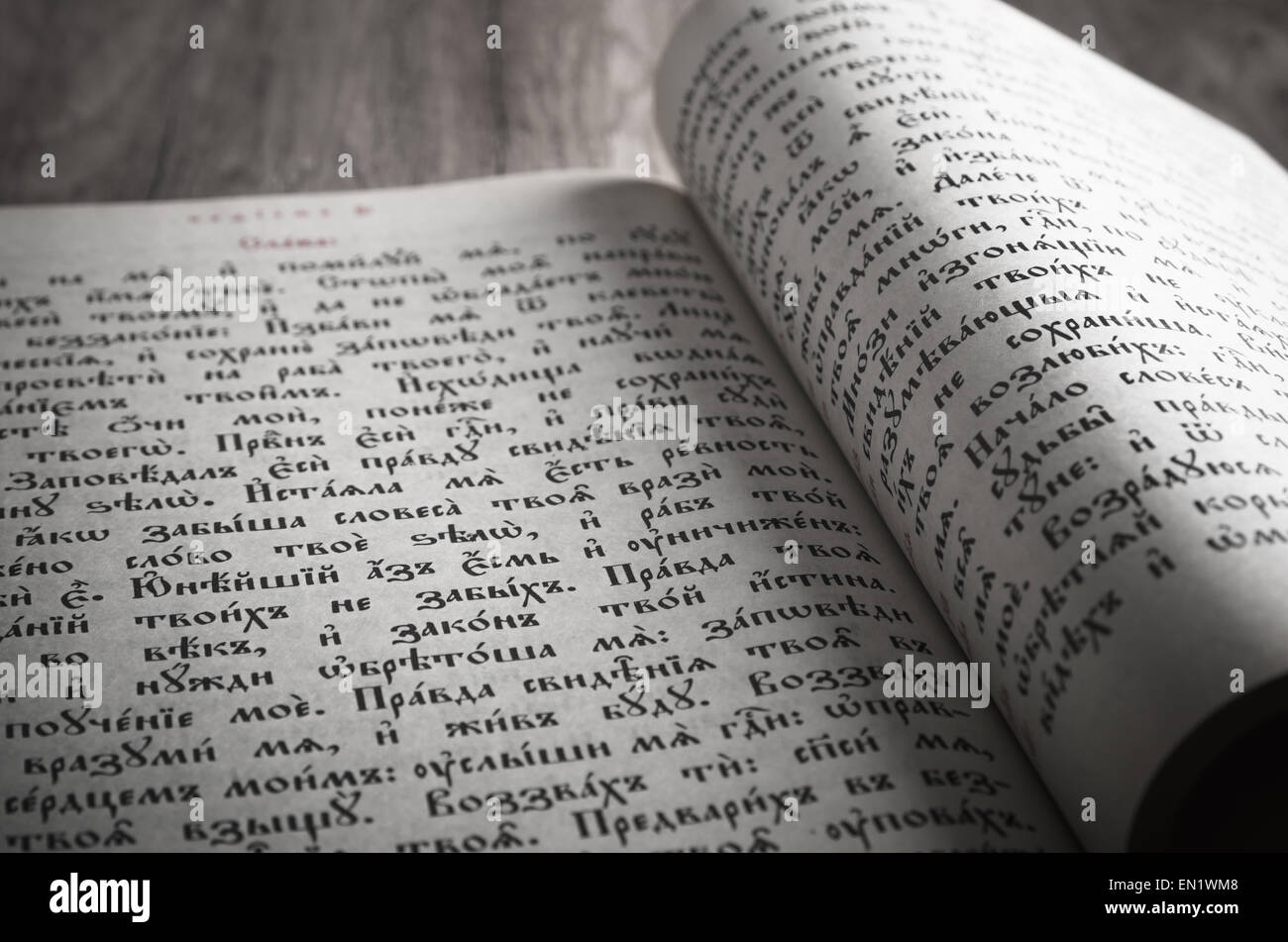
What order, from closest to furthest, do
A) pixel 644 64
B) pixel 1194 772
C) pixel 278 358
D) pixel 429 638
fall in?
1. pixel 1194 772
2. pixel 429 638
3. pixel 278 358
4. pixel 644 64

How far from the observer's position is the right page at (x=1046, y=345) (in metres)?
0.42

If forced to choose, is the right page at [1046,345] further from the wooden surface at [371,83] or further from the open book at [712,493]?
the wooden surface at [371,83]

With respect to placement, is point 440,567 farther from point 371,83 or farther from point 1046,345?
point 371,83

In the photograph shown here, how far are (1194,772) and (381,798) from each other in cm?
30

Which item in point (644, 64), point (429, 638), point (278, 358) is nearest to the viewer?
point (429, 638)

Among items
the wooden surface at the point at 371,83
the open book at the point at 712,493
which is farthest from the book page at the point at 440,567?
the wooden surface at the point at 371,83

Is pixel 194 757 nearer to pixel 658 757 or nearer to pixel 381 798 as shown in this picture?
pixel 381 798

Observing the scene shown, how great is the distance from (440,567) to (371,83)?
64 centimetres

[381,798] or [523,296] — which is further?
[523,296]

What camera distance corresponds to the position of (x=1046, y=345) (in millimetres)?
520

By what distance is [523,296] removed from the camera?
2.49 feet

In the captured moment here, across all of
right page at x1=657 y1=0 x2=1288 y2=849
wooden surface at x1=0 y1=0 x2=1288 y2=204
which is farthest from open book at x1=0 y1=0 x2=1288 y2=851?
wooden surface at x1=0 y1=0 x2=1288 y2=204
